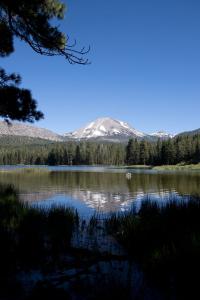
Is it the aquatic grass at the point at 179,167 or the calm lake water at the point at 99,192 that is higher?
the aquatic grass at the point at 179,167

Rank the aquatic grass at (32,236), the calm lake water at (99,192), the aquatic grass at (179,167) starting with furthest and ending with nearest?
1. the aquatic grass at (179,167)
2. the calm lake water at (99,192)
3. the aquatic grass at (32,236)

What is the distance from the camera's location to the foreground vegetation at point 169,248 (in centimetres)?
793

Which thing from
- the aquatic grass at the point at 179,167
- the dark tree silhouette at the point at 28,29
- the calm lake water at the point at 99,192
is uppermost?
the dark tree silhouette at the point at 28,29

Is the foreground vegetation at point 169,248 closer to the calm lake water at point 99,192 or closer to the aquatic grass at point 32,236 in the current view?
the aquatic grass at point 32,236

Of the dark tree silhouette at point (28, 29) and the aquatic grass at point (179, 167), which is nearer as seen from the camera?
the dark tree silhouette at point (28, 29)

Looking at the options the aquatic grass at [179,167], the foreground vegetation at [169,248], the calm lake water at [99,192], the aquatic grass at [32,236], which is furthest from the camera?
the aquatic grass at [179,167]

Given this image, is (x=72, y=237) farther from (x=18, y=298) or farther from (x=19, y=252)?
(x=18, y=298)

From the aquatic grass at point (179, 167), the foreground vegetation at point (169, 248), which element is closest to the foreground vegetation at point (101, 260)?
the foreground vegetation at point (169, 248)

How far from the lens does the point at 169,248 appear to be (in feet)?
30.8

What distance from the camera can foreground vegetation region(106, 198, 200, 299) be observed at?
7930 millimetres

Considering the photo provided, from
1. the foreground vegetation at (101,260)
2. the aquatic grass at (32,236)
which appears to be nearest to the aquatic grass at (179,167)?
the aquatic grass at (32,236)

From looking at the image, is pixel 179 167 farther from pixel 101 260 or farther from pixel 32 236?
pixel 101 260

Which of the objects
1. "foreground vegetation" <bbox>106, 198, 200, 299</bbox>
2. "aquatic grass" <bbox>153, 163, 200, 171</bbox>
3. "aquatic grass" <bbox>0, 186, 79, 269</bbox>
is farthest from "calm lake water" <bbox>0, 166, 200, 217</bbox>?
"aquatic grass" <bbox>153, 163, 200, 171</bbox>

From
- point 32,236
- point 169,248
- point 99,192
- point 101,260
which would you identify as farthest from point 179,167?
point 169,248
